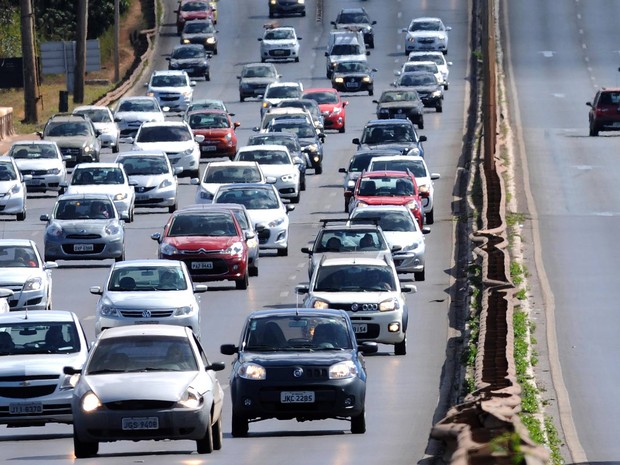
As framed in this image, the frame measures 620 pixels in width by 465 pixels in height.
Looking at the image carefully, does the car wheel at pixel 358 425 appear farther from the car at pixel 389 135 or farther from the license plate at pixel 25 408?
the car at pixel 389 135

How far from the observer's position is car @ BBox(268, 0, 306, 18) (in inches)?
4082

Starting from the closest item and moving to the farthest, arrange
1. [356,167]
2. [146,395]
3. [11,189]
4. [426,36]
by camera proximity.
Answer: [146,395], [11,189], [356,167], [426,36]

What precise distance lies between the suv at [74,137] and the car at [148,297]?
26.2 metres

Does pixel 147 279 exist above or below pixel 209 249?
above

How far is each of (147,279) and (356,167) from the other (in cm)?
2003

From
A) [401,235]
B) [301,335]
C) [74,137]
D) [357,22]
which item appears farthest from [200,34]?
[301,335]

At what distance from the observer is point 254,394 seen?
69.8 feet

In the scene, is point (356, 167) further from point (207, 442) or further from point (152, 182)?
point (207, 442)

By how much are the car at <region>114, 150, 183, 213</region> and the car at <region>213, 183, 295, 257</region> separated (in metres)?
4.52

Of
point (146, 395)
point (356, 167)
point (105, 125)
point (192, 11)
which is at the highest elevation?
point (192, 11)

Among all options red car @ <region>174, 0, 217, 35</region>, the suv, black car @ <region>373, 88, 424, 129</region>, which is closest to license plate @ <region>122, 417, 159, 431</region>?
the suv

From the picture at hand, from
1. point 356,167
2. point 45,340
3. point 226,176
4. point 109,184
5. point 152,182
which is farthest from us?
point 356,167

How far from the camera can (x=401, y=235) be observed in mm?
37219

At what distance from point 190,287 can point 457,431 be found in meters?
15.0
